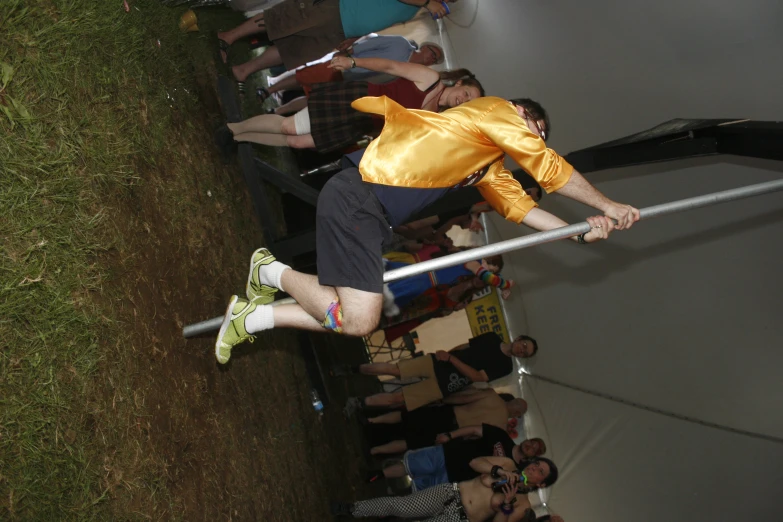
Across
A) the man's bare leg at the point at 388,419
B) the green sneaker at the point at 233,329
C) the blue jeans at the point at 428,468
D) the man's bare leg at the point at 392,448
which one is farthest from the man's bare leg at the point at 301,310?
the man's bare leg at the point at 392,448

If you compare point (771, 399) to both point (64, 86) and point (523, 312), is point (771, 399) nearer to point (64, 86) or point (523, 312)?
point (523, 312)

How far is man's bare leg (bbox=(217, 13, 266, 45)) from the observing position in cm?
358

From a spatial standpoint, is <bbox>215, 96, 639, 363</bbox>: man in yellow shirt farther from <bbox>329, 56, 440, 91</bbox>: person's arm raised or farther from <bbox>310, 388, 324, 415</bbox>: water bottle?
<bbox>310, 388, 324, 415</bbox>: water bottle

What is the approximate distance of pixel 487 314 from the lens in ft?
18.1

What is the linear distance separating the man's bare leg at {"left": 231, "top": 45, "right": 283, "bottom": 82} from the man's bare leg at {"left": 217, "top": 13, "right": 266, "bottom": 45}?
15 cm

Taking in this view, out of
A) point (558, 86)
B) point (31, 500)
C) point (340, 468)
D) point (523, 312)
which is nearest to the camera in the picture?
point (31, 500)

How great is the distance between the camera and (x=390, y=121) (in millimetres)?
1980

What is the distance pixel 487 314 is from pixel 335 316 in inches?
146

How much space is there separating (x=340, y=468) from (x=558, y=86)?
317cm

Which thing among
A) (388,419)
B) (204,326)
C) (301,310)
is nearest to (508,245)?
(301,310)

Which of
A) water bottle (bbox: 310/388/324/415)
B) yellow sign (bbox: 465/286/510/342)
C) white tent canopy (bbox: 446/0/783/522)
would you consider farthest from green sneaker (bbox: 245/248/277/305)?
yellow sign (bbox: 465/286/510/342)

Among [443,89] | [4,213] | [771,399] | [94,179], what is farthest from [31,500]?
[771,399]

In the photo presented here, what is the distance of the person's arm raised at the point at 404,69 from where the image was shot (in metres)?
2.66

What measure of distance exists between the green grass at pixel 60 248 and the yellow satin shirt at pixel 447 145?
103cm
